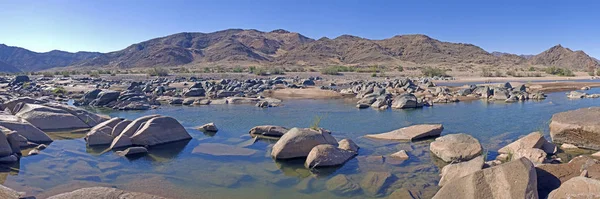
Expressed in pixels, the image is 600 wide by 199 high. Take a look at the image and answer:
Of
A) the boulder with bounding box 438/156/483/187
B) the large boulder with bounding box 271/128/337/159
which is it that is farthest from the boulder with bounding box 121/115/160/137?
the boulder with bounding box 438/156/483/187

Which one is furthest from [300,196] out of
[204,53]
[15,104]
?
[204,53]

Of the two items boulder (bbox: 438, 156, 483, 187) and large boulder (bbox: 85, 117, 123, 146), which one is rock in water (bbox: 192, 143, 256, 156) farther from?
boulder (bbox: 438, 156, 483, 187)

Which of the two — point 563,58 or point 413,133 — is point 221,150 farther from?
point 563,58

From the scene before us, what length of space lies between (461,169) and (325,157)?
3865 millimetres

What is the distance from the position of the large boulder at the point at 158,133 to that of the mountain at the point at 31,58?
168 meters

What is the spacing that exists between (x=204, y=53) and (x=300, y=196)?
13027cm

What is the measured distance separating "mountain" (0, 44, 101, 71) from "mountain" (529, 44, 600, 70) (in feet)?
563

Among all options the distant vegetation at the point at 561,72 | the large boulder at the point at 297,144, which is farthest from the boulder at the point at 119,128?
the distant vegetation at the point at 561,72

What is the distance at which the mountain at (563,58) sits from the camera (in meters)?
114

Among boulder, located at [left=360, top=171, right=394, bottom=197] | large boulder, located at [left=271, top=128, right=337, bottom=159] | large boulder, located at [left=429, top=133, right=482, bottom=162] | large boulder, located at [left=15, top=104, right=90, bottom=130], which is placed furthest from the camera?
large boulder, located at [left=15, top=104, right=90, bottom=130]

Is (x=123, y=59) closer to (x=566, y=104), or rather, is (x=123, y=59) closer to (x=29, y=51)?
(x=29, y=51)

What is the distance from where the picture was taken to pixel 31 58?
166 metres

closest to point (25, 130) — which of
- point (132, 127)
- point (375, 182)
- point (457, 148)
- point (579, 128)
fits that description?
point (132, 127)

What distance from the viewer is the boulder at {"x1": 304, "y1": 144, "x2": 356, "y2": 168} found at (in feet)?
39.2
